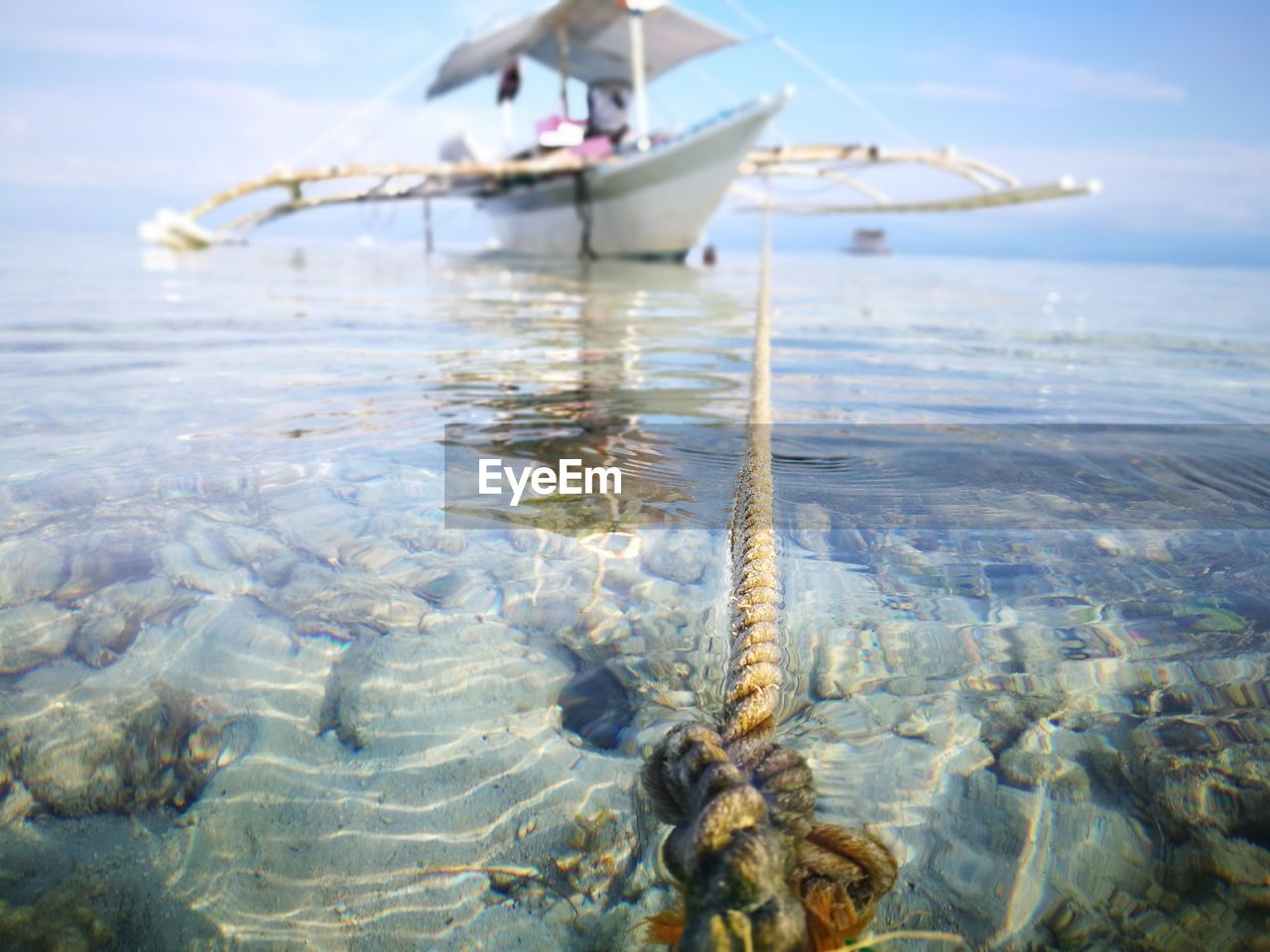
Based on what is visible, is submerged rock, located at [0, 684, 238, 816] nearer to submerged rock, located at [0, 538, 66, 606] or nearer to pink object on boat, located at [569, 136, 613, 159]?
submerged rock, located at [0, 538, 66, 606]

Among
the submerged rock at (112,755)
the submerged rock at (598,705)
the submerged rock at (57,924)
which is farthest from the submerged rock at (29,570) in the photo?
the submerged rock at (598,705)

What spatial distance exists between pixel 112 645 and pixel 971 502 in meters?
2.23

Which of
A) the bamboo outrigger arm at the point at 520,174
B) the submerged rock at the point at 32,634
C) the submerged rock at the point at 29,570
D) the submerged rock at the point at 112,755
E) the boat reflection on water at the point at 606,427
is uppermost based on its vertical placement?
the bamboo outrigger arm at the point at 520,174

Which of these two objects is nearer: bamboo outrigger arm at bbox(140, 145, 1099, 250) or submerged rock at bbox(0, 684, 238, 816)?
submerged rock at bbox(0, 684, 238, 816)

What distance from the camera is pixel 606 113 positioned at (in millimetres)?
19703

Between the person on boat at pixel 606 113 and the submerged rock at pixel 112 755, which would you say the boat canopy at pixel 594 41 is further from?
the submerged rock at pixel 112 755

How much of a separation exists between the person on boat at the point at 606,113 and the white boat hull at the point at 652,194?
2101mm

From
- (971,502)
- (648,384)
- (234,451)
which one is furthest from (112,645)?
(648,384)

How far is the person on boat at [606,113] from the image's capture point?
1961cm

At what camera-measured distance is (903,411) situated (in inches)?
139

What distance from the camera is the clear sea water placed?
3.42 ft

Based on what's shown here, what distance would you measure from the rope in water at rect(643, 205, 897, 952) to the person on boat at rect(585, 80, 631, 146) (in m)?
20.2

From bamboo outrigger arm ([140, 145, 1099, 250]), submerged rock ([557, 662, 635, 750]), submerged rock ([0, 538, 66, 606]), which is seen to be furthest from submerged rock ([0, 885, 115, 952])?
bamboo outrigger arm ([140, 145, 1099, 250])

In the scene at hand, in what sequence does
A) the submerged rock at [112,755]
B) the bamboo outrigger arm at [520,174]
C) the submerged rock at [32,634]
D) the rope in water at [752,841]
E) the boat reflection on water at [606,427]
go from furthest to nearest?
the bamboo outrigger arm at [520,174] < the boat reflection on water at [606,427] < the submerged rock at [32,634] < the submerged rock at [112,755] < the rope in water at [752,841]
